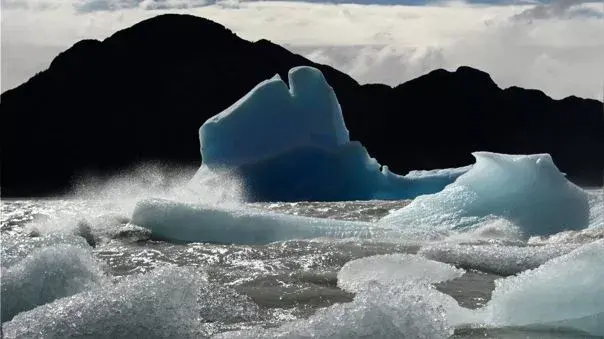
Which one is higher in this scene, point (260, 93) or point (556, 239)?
point (260, 93)

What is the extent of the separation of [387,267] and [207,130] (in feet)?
36.1

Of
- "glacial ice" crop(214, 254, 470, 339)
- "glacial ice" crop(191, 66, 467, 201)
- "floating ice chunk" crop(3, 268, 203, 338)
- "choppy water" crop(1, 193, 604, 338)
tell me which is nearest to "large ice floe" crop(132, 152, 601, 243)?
"choppy water" crop(1, 193, 604, 338)

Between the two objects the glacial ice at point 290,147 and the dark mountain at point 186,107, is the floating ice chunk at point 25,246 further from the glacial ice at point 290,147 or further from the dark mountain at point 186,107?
the dark mountain at point 186,107

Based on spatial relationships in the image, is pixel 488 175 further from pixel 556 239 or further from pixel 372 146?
pixel 372 146

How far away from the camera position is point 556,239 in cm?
878

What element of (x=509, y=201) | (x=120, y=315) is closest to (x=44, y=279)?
(x=120, y=315)

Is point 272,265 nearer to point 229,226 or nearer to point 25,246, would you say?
point 25,246

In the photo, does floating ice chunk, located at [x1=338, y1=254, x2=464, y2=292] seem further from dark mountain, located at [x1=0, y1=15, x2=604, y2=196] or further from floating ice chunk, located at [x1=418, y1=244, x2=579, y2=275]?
dark mountain, located at [x1=0, y1=15, x2=604, y2=196]

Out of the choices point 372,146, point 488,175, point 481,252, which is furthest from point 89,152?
point 481,252

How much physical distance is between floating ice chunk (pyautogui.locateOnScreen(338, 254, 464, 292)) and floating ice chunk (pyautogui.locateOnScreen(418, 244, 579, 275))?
1.56 ft

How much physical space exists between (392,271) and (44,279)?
2202mm

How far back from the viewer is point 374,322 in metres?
3.66

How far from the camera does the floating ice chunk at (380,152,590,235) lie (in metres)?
10.2

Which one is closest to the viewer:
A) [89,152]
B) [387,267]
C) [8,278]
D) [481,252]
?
[8,278]
